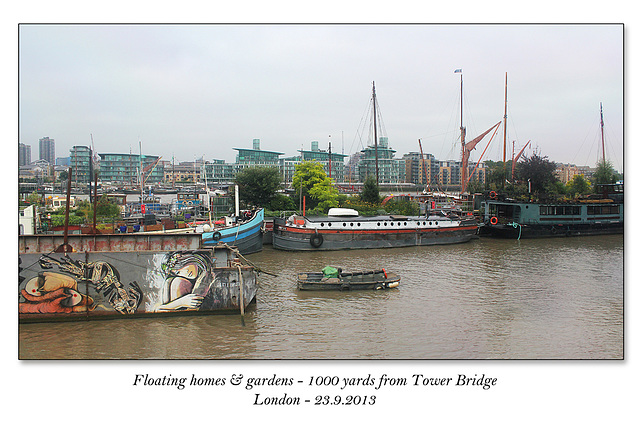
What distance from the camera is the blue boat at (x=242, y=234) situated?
2475cm

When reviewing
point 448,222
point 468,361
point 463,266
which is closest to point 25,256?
point 468,361

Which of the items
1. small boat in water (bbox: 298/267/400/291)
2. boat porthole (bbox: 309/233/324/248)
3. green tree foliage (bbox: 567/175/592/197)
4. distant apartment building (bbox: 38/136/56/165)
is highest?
distant apartment building (bbox: 38/136/56/165)

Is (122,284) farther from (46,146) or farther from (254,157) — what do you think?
(254,157)

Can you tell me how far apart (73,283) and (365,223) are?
67.6ft

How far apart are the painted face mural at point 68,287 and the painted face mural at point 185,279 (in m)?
1.15

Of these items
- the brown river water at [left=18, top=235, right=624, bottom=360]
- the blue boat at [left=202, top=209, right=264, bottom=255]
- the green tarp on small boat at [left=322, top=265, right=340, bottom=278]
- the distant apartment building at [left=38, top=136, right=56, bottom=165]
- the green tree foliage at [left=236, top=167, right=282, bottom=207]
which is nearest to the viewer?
the brown river water at [left=18, top=235, right=624, bottom=360]

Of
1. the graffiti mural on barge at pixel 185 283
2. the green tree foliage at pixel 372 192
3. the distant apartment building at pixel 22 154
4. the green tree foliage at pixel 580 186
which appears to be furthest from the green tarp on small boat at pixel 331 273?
the green tree foliage at pixel 580 186

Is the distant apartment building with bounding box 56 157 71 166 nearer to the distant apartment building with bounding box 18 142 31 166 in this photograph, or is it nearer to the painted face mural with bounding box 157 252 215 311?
the distant apartment building with bounding box 18 142 31 166

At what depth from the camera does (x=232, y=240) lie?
26125mm

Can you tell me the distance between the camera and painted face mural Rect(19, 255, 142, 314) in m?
13.2

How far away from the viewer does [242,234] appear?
27.3m

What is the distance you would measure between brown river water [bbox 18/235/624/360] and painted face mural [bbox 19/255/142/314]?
0.52 meters

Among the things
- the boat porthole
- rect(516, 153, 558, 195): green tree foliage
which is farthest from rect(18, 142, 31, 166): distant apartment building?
rect(516, 153, 558, 195): green tree foliage

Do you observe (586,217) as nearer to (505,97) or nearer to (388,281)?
(505,97)
